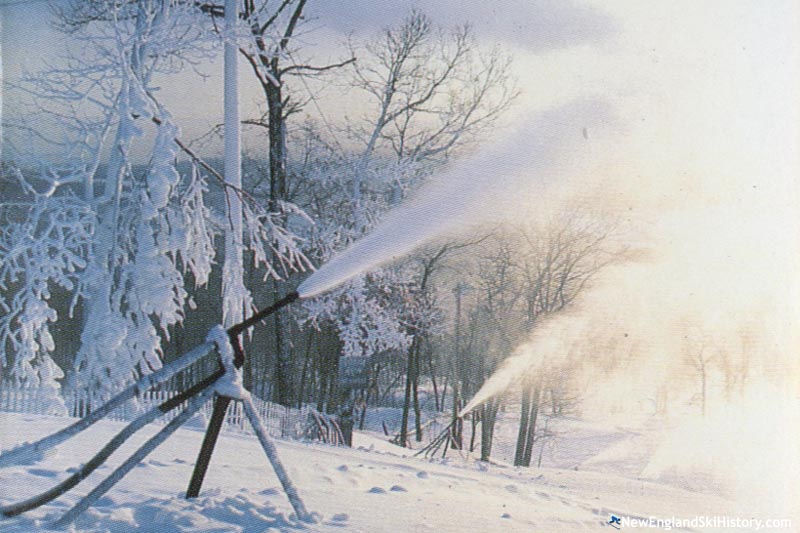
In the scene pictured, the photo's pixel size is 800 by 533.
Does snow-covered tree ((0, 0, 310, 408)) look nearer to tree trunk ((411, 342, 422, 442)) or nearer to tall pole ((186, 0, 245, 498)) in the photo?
tall pole ((186, 0, 245, 498))

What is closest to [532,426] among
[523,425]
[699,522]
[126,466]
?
[523,425]

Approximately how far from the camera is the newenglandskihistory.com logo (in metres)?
3.20

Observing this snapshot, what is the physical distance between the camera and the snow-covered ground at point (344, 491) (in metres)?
2.65

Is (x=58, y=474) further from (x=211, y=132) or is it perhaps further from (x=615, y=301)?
(x=615, y=301)

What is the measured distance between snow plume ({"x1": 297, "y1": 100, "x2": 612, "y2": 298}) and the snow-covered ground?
2.75 ft

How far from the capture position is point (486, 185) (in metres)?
3.62

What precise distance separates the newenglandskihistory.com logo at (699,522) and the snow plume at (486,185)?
1.43 m

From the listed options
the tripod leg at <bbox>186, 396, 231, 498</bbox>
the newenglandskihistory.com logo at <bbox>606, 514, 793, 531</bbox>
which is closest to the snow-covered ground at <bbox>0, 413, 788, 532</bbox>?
the newenglandskihistory.com logo at <bbox>606, 514, 793, 531</bbox>

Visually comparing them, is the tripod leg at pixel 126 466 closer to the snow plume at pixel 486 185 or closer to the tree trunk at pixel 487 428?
the snow plume at pixel 486 185

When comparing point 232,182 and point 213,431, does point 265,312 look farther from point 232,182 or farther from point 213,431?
point 232,182

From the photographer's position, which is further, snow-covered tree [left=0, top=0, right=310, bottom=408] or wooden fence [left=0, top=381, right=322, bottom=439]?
wooden fence [left=0, top=381, right=322, bottom=439]

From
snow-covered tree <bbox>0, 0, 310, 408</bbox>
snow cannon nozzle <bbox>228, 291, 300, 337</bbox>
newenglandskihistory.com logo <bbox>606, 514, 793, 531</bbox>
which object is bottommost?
newenglandskihistory.com logo <bbox>606, 514, 793, 531</bbox>

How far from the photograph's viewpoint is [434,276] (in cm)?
→ 391

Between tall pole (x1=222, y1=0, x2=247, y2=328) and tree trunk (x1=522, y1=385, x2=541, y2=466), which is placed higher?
tall pole (x1=222, y1=0, x2=247, y2=328)
